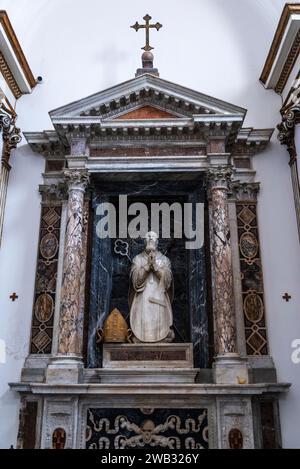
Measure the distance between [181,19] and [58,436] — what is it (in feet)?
25.3

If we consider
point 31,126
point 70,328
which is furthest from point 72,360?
point 31,126

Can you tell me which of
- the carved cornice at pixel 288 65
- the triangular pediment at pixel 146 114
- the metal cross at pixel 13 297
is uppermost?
the carved cornice at pixel 288 65

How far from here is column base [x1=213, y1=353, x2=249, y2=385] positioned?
6.95 meters

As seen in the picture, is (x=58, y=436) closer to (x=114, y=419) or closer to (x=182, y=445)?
(x=114, y=419)

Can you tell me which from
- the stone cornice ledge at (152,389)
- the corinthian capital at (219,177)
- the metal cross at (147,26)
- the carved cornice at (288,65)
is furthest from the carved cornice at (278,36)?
the stone cornice ledge at (152,389)

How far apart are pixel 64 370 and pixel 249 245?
3.42 meters

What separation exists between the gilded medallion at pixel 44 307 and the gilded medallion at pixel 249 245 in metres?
3.10

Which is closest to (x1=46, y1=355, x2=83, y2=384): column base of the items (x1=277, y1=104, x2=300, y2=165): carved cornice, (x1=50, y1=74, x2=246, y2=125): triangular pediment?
(x1=50, y1=74, x2=246, y2=125): triangular pediment

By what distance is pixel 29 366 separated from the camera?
24.9 ft

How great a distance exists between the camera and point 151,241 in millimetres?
8172

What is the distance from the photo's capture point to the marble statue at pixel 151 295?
7789 mm

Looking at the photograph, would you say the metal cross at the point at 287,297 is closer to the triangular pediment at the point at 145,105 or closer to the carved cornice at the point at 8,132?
the triangular pediment at the point at 145,105

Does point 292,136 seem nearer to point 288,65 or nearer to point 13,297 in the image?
point 288,65

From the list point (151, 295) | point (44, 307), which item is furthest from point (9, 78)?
point (151, 295)
